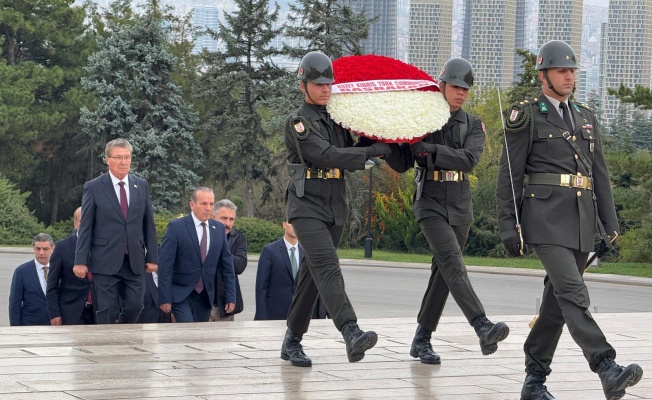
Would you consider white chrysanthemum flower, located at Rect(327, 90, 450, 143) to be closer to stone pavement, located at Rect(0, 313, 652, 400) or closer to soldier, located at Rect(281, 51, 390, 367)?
soldier, located at Rect(281, 51, 390, 367)

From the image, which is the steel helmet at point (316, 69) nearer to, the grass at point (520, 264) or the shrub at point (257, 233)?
the grass at point (520, 264)

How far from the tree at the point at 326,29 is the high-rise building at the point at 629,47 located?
10597 cm

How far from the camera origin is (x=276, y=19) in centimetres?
5019

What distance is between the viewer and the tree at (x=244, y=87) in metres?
49.7

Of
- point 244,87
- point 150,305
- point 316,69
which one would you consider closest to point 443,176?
point 316,69

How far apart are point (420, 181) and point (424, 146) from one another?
1.25ft

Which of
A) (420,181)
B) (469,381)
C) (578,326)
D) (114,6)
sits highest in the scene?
(114,6)

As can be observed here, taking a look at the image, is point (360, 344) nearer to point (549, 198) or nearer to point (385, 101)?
point (549, 198)

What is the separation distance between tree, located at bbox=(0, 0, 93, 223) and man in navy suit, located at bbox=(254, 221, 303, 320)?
4339cm

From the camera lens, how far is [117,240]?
9.92 m

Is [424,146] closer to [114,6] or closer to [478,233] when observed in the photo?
[478,233]

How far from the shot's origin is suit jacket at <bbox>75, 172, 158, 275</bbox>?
9.86 metres

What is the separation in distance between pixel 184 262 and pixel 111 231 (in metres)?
0.81

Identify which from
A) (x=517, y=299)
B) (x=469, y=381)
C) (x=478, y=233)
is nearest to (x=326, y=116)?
(x=469, y=381)
